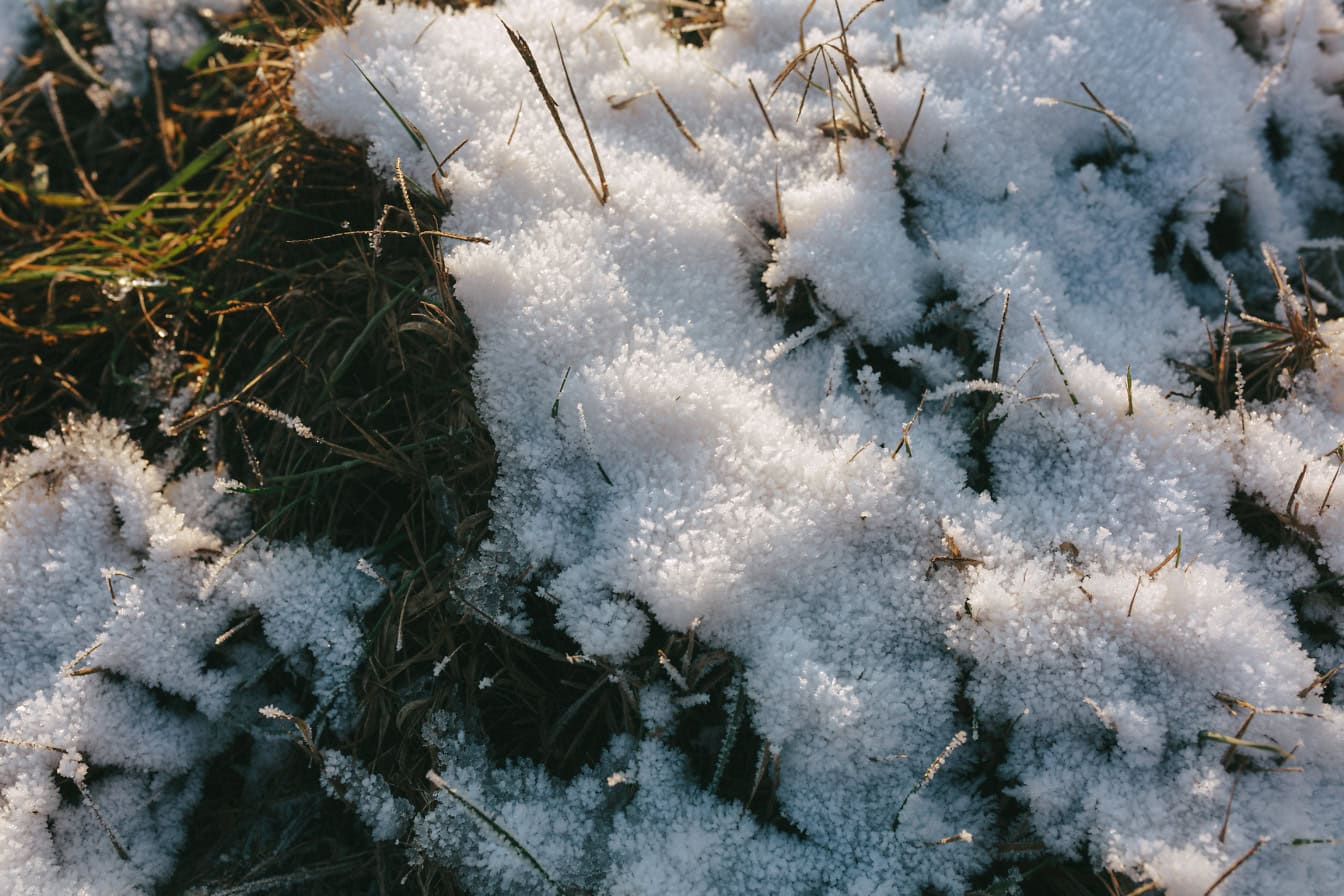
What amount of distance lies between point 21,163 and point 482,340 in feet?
5.20

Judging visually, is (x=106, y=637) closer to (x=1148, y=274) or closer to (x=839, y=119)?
(x=839, y=119)

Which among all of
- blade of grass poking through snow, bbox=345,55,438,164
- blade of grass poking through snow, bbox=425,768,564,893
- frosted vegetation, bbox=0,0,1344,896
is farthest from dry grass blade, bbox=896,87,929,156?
blade of grass poking through snow, bbox=425,768,564,893

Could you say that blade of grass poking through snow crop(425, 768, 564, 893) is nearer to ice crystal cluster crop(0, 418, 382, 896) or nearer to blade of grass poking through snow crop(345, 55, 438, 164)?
ice crystal cluster crop(0, 418, 382, 896)

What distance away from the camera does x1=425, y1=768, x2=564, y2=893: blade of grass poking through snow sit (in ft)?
4.47

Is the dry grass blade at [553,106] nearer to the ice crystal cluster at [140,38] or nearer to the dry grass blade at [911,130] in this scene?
the dry grass blade at [911,130]

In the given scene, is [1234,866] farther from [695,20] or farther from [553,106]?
[695,20]

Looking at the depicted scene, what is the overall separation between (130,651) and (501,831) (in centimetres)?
79

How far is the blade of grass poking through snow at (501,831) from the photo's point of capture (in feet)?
4.47

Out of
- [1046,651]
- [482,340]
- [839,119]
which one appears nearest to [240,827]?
[482,340]

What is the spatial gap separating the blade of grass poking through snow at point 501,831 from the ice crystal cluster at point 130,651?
0.98 feet

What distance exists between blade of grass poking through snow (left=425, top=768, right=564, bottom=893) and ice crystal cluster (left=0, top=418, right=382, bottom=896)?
30cm

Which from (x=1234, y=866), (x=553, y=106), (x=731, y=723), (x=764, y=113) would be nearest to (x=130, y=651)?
(x=731, y=723)

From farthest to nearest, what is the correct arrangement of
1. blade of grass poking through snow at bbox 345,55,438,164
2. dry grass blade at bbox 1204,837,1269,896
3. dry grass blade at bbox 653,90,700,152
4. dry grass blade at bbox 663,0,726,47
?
dry grass blade at bbox 663,0,726,47 < dry grass blade at bbox 653,90,700,152 < blade of grass poking through snow at bbox 345,55,438,164 < dry grass blade at bbox 1204,837,1269,896

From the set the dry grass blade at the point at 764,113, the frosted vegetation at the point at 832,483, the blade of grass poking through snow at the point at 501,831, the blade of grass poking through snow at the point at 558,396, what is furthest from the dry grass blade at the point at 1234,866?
the dry grass blade at the point at 764,113
